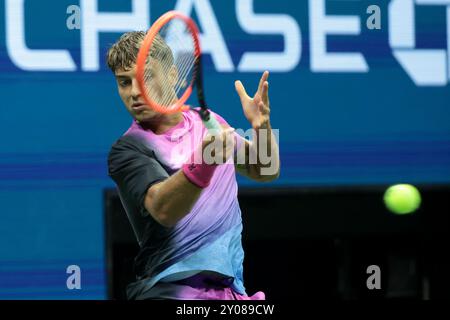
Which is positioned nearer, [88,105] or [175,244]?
[175,244]

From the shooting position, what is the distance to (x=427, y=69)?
3.68 m

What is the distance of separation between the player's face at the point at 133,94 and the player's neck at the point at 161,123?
0.5 inches

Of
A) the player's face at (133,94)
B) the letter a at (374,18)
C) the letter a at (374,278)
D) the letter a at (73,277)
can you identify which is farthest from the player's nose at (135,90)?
the letter a at (374,278)

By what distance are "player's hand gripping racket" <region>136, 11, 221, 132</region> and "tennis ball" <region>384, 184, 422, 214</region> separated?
980 millimetres

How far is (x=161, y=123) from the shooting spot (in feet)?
10.2

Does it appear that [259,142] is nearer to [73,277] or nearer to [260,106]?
[260,106]

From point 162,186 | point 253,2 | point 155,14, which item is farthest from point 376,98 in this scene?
point 162,186

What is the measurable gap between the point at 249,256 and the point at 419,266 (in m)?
0.57

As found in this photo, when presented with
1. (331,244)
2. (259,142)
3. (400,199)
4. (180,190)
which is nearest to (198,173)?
(180,190)

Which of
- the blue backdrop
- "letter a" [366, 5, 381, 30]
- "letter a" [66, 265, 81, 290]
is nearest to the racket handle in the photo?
the blue backdrop

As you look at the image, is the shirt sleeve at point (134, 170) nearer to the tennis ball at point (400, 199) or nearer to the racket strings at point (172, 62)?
the racket strings at point (172, 62)

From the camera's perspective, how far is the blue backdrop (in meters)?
3.44

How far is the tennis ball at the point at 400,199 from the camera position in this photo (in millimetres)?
3643

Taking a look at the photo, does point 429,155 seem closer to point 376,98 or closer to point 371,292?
point 376,98
